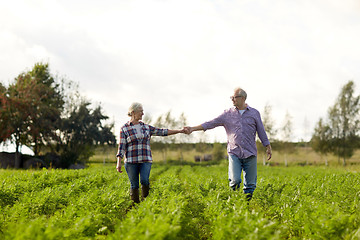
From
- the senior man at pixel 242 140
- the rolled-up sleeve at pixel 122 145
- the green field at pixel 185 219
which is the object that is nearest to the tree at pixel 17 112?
the green field at pixel 185 219

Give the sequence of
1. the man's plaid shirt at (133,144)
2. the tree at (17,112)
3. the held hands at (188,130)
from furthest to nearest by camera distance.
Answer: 1. the tree at (17,112)
2. the held hands at (188,130)
3. the man's plaid shirt at (133,144)

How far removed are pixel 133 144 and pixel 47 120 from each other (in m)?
23.9

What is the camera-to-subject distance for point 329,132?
128 ft

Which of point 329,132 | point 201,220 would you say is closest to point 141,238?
point 201,220

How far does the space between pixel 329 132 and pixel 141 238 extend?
136ft

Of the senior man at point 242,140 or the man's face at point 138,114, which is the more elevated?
the man's face at point 138,114

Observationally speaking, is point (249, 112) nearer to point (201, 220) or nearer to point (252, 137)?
point (252, 137)

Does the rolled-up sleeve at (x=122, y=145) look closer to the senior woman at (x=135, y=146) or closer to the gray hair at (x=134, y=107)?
the senior woman at (x=135, y=146)

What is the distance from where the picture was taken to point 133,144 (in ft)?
19.6

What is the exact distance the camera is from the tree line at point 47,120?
83.3 ft

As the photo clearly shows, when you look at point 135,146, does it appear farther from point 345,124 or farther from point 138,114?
point 345,124

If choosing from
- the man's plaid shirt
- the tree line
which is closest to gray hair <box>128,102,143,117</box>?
the man's plaid shirt

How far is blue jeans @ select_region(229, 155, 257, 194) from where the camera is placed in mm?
5781

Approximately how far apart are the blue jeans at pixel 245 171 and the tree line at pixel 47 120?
23.6 meters
